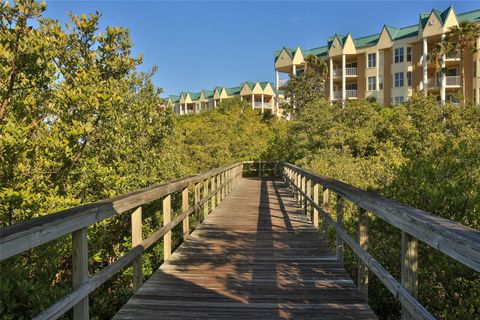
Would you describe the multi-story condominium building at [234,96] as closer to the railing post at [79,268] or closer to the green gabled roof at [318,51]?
the green gabled roof at [318,51]

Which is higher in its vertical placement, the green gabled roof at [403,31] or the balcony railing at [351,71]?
the green gabled roof at [403,31]

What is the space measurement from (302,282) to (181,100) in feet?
316

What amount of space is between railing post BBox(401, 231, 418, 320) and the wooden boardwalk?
1002 millimetres

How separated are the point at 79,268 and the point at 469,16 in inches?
1784

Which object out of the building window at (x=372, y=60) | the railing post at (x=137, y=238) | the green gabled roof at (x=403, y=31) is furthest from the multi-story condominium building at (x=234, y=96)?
the railing post at (x=137, y=238)

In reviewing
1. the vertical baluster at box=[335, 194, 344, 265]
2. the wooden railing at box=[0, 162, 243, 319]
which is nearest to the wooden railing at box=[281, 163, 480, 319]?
the vertical baluster at box=[335, 194, 344, 265]

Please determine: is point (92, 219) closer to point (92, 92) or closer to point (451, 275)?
point (92, 92)

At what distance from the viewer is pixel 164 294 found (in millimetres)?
4145

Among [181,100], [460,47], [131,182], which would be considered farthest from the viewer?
[181,100]

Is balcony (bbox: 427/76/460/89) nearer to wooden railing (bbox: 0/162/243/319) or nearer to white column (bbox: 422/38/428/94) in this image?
white column (bbox: 422/38/428/94)

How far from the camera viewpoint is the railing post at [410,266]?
264 cm

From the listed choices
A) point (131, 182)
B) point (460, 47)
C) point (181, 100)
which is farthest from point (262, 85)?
point (131, 182)

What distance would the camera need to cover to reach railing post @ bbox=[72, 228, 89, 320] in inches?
108


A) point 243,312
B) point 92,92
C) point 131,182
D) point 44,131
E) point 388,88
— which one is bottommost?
point 243,312
